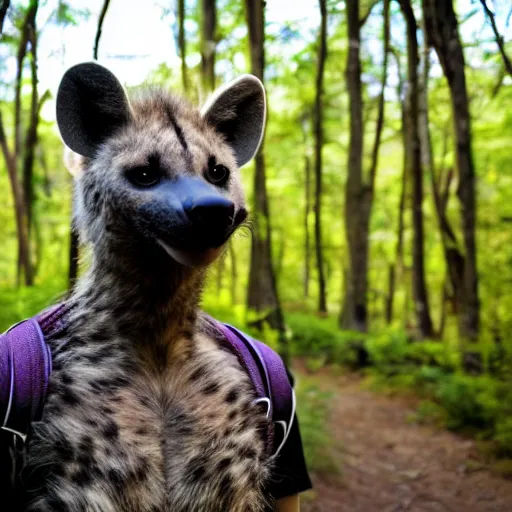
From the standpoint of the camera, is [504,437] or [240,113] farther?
[504,437]

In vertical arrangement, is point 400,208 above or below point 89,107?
above

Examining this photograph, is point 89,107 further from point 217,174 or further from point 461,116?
point 461,116

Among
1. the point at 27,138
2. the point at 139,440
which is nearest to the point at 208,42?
the point at 27,138

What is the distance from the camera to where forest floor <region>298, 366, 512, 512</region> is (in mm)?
4867

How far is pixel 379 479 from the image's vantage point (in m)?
5.79

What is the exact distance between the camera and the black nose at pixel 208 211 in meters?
1.30

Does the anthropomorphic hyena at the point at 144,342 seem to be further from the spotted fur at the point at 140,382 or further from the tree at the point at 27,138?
the tree at the point at 27,138

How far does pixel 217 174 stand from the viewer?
1.56m

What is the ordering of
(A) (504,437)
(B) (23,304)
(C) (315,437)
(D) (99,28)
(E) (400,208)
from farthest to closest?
(E) (400,208) → (C) (315,437) → (A) (504,437) → (B) (23,304) → (D) (99,28)

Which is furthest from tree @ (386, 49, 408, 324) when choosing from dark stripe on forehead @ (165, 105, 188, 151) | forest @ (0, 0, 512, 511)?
dark stripe on forehead @ (165, 105, 188, 151)

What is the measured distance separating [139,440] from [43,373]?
0.29 metres

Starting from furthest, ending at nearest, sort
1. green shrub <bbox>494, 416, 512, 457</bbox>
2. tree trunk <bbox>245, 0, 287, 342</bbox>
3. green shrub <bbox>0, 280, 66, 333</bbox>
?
green shrub <bbox>494, 416, 512, 457</bbox> < green shrub <bbox>0, 280, 66, 333</bbox> < tree trunk <bbox>245, 0, 287, 342</bbox>

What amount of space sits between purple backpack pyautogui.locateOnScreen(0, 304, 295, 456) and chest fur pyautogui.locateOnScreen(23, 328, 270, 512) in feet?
0.17

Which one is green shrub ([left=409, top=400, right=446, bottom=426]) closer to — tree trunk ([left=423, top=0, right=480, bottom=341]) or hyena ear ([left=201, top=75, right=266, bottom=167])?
tree trunk ([left=423, top=0, right=480, bottom=341])
